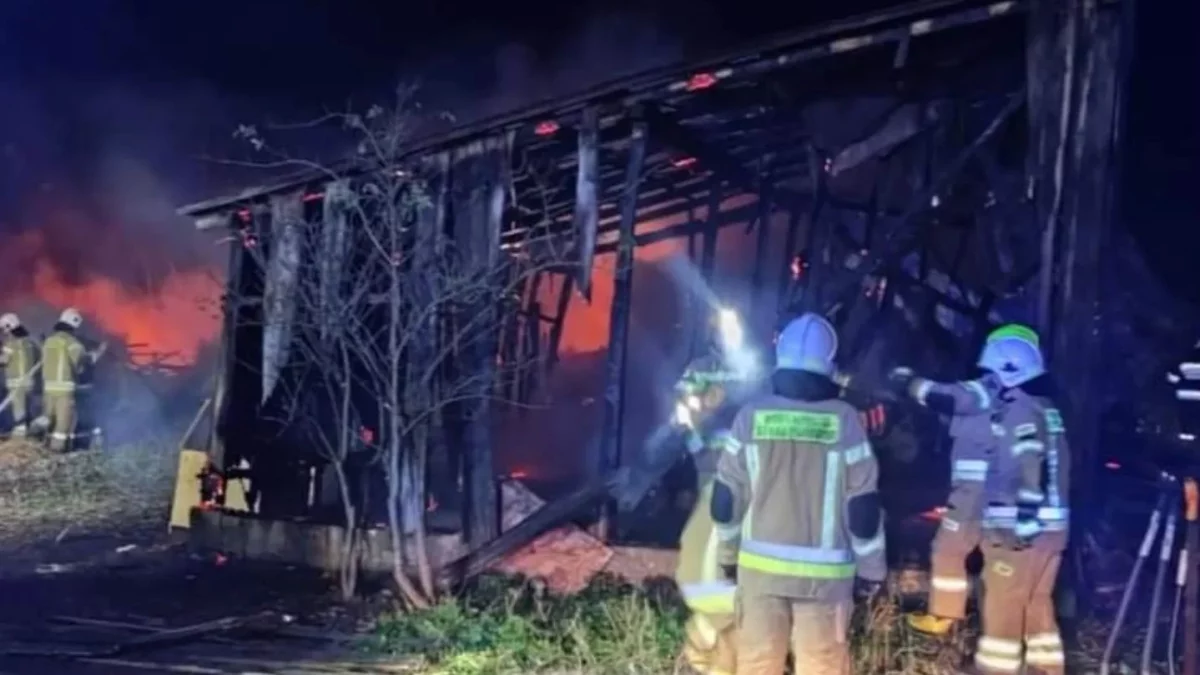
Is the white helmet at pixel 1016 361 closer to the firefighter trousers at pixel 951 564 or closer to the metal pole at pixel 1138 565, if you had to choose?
the firefighter trousers at pixel 951 564

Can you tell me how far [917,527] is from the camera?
9930 mm

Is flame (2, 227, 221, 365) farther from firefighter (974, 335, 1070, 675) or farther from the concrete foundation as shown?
firefighter (974, 335, 1070, 675)

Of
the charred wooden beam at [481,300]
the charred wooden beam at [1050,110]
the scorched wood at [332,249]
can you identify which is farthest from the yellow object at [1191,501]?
the scorched wood at [332,249]

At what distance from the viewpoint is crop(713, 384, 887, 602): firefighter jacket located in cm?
533

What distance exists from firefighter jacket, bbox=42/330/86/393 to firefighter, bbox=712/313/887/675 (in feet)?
41.7

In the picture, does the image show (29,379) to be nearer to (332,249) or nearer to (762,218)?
(332,249)

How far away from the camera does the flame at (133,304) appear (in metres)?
21.0

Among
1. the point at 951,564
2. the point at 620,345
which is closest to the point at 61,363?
the point at 620,345

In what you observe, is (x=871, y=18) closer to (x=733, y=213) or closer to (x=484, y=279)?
(x=484, y=279)

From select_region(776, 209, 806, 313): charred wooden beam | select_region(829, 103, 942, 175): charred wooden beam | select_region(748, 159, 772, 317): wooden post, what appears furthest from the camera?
select_region(748, 159, 772, 317): wooden post

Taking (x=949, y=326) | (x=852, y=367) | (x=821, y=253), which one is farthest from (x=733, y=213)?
(x=852, y=367)

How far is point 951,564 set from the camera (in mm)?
6891

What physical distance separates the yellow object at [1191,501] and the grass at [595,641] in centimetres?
121

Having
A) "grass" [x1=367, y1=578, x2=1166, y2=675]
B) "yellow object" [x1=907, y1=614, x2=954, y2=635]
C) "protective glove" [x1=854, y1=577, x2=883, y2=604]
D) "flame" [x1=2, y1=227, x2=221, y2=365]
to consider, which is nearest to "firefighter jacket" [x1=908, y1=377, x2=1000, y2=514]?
"yellow object" [x1=907, y1=614, x2=954, y2=635]
